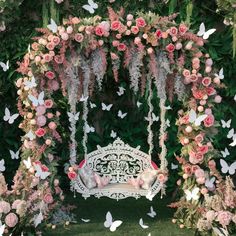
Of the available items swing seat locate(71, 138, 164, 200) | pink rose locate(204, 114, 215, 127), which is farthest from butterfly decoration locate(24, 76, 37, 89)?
pink rose locate(204, 114, 215, 127)

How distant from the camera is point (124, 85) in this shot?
297 inches

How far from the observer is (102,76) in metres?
5.97

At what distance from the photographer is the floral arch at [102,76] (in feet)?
19.0

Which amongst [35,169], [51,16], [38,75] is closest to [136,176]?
[35,169]

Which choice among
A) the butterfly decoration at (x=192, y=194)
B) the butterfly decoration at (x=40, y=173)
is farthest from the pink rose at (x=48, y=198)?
the butterfly decoration at (x=192, y=194)

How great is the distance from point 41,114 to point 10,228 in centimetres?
117

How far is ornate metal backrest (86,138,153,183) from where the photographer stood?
635 centimetres

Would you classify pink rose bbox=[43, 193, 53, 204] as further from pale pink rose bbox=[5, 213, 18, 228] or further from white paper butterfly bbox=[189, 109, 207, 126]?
white paper butterfly bbox=[189, 109, 207, 126]

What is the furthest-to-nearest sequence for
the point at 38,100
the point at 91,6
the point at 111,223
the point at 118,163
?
1. the point at 91,6
2. the point at 118,163
3. the point at 111,223
4. the point at 38,100

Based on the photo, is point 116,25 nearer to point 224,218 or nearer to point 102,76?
point 102,76

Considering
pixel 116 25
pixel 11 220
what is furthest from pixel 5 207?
pixel 116 25

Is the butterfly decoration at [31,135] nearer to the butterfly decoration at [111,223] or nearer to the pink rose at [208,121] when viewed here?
the butterfly decoration at [111,223]

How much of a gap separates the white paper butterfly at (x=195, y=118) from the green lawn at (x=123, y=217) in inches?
46.5

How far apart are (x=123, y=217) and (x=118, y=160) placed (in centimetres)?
75
